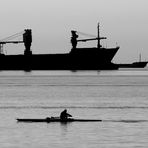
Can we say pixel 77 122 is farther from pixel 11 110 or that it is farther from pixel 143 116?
pixel 11 110

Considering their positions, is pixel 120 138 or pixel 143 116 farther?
pixel 143 116

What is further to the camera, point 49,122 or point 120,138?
point 49,122

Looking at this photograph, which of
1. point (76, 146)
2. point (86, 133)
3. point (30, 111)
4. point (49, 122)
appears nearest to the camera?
point (76, 146)

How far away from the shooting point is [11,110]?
57.6 metres

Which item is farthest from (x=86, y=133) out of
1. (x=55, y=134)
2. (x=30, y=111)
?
(x=30, y=111)

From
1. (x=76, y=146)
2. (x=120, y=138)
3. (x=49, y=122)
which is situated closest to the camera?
(x=76, y=146)

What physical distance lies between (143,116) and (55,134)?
45.0ft

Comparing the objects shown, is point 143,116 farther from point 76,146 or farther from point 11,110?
point 76,146

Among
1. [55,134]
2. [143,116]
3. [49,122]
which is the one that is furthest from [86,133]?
[143,116]

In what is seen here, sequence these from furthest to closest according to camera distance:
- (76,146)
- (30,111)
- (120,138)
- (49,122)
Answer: (30,111)
(49,122)
(120,138)
(76,146)

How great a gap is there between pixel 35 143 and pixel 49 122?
26.9 ft

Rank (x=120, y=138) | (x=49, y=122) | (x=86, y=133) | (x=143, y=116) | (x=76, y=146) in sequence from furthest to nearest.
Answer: (x=143, y=116)
(x=49, y=122)
(x=86, y=133)
(x=120, y=138)
(x=76, y=146)

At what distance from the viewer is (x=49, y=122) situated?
4400cm

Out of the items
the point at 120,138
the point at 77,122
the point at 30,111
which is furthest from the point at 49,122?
the point at 30,111
